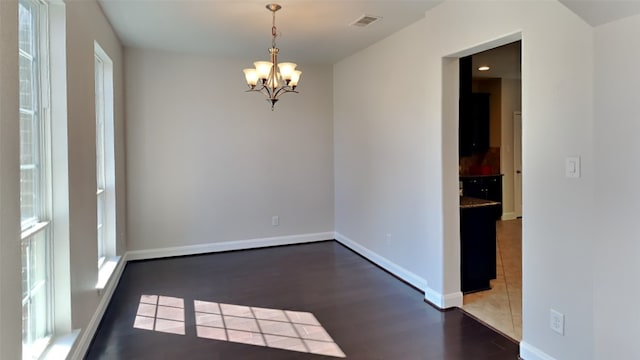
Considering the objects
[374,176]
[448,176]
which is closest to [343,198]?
[374,176]

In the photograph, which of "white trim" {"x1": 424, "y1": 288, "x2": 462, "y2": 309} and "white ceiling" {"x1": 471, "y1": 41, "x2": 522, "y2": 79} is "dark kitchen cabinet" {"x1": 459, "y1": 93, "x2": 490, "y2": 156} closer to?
"white ceiling" {"x1": 471, "y1": 41, "x2": 522, "y2": 79}

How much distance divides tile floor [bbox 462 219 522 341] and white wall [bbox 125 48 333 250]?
2539 mm

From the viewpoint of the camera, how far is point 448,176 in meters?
3.30

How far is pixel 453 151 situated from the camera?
3.31 metres

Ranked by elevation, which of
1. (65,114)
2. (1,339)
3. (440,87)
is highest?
(440,87)

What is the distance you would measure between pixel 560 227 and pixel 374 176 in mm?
2546

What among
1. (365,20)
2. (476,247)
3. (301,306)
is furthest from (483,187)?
(301,306)

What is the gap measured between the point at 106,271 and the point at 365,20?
3.43 metres

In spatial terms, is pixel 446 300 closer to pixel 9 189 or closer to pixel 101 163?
pixel 9 189

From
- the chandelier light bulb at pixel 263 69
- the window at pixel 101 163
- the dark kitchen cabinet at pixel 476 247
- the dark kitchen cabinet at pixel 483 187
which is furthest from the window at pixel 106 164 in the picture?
the dark kitchen cabinet at pixel 483 187

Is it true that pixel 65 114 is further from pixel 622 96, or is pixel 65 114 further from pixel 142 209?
pixel 622 96

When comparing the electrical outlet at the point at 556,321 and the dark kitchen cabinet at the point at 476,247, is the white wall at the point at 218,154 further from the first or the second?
the electrical outlet at the point at 556,321

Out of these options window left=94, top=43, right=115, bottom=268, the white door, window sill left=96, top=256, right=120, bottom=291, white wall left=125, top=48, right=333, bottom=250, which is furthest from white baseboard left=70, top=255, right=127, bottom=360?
the white door

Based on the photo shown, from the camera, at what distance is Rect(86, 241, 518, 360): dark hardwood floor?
264 cm
